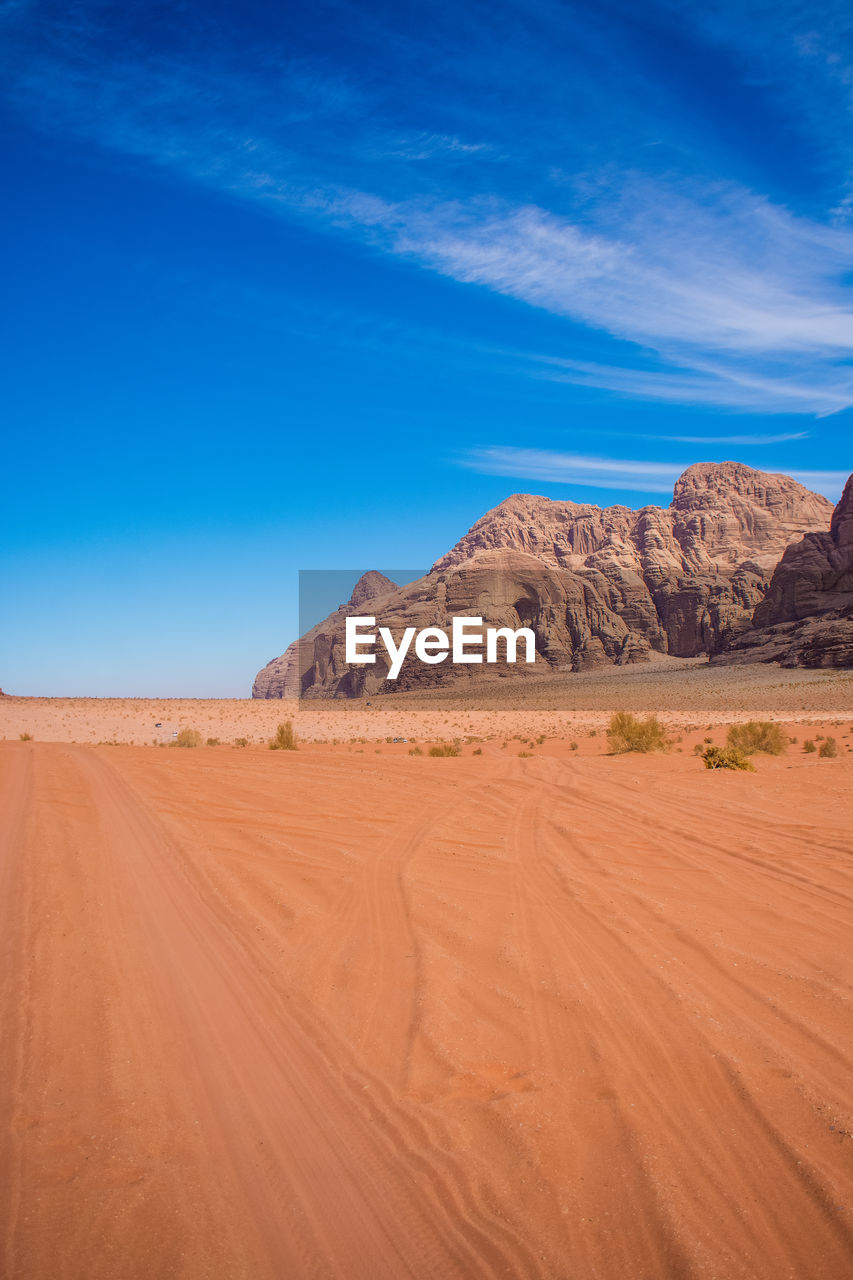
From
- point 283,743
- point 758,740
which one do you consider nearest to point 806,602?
point 758,740

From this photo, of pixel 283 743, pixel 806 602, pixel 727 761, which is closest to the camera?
pixel 727 761

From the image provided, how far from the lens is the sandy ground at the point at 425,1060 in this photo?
273 cm

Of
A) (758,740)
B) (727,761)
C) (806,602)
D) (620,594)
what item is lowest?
(727,761)

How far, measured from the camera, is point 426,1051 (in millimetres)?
3969

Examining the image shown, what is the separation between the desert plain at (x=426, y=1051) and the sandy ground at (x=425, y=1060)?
0.02m

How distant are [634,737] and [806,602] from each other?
8300 centimetres

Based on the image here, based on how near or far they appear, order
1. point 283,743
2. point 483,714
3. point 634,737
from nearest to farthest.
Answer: point 634,737, point 283,743, point 483,714

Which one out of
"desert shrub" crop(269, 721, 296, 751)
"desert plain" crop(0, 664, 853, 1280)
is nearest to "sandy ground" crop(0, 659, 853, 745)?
"desert shrub" crop(269, 721, 296, 751)

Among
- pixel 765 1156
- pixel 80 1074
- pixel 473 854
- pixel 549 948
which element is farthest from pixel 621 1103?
pixel 473 854

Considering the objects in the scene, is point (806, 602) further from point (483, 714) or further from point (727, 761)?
point (727, 761)

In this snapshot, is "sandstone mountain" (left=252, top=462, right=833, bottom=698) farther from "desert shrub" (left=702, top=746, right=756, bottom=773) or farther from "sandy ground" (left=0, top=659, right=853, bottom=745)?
"desert shrub" (left=702, top=746, right=756, bottom=773)

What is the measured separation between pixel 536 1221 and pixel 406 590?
133735mm

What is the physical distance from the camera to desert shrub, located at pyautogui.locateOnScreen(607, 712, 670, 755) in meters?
20.0

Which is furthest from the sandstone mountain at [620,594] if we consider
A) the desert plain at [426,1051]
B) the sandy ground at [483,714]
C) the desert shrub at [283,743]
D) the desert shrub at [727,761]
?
the desert plain at [426,1051]
